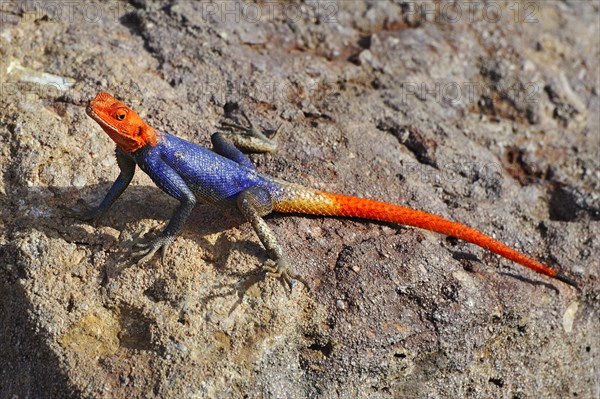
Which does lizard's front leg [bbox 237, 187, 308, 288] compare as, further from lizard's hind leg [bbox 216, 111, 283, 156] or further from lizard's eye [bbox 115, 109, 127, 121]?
lizard's eye [bbox 115, 109, 127, 121]

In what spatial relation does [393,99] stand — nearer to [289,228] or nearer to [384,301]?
[289,228]

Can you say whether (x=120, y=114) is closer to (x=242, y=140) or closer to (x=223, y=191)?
(x=223, y=191)

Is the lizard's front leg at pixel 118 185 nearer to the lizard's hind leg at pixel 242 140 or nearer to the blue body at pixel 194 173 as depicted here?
the blue body at pixel 194 173

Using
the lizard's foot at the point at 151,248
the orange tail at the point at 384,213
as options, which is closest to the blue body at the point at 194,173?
the orange tail at the point at 384,213

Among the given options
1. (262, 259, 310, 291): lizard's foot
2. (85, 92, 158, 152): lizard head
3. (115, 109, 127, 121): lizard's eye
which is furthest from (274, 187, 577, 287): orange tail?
(115, 109, 127, 121): lizard's eye

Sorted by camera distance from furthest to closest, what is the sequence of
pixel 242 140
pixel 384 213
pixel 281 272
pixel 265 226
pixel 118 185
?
pixel 242 140 → pixel 384 213 → pixel 118 185 → pixel 265 226 → pixel 281 272

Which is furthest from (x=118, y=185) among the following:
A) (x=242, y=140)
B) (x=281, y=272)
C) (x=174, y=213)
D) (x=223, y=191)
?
(x=281, y=272)

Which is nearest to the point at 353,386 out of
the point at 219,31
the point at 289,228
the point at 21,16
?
the point at 289,228

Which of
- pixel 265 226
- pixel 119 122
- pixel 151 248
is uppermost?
pixel 119 122
